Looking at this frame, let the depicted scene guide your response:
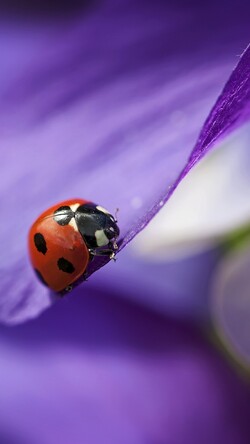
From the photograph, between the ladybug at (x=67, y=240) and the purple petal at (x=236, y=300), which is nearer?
the ladybug at (x=67, y=240)

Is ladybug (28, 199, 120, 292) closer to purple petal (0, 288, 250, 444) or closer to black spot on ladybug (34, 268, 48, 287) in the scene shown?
black spot on ladybug (34, 268, 48, 287)

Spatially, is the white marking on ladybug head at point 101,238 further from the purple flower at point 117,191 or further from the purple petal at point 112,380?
the purple petal at point 112,380

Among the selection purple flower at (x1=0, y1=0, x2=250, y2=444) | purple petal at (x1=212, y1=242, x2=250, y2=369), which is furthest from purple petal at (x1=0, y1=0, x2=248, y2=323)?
purple petal at (x1=212, y1=242, x2=250, y2=369)

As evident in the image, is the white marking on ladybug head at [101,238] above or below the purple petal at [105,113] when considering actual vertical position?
below

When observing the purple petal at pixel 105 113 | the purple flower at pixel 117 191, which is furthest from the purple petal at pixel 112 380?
the purple petal at pixel 105 113

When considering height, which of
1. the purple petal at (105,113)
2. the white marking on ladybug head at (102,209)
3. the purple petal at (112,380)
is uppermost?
the purple petal at (105,113)

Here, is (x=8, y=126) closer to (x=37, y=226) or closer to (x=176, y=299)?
(x=37, y=226)
